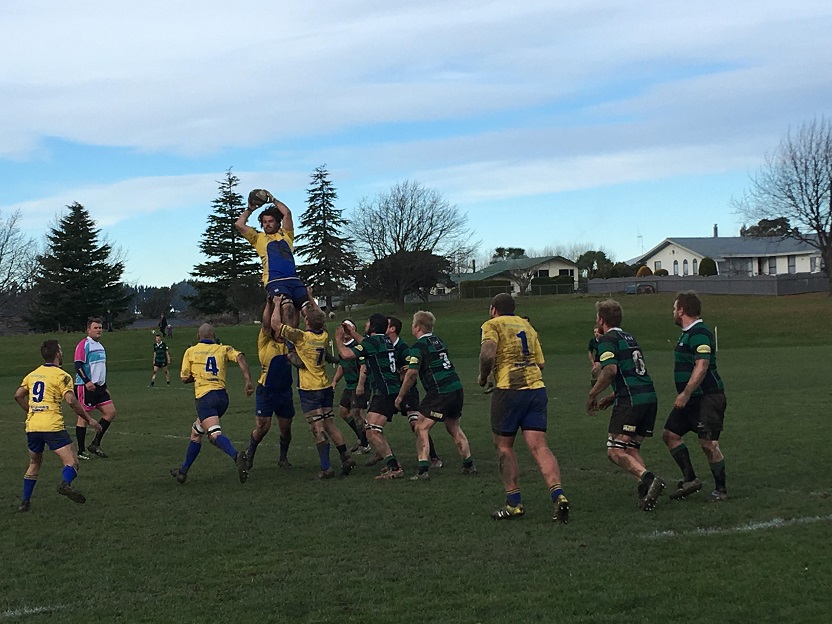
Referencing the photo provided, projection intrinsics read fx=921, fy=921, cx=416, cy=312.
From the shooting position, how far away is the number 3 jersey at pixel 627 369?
861 centimetres

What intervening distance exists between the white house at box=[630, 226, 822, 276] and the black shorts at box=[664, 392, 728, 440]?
81.8m

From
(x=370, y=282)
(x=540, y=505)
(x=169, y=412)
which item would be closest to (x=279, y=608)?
(x=540, y=505)

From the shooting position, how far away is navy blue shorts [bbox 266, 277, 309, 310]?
10945 mm

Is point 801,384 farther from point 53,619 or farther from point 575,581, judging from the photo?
point 53,619

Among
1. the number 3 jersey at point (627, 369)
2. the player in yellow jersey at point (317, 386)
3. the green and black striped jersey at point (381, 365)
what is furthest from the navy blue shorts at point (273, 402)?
the number 3 jersey at point (627, 369)

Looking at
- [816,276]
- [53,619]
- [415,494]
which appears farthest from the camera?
[816,276]

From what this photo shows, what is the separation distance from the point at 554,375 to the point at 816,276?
167ft

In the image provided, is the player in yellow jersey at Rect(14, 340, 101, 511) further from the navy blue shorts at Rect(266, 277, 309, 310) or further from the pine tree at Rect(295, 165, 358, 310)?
the pine tree at Rect(295, 165, 358, 310)

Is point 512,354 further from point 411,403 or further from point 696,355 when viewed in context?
point 411,403

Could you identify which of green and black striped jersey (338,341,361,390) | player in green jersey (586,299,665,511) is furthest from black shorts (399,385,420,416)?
player in green jersey (586,299,665,511)

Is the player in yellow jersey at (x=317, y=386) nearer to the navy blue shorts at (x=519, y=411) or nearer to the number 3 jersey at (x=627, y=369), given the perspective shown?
the navy blue shorts at (x=519, y=411)

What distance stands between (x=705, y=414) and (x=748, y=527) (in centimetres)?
139

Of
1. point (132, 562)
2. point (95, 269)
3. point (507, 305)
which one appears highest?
point (95, 269)

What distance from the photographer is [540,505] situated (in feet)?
29.4
